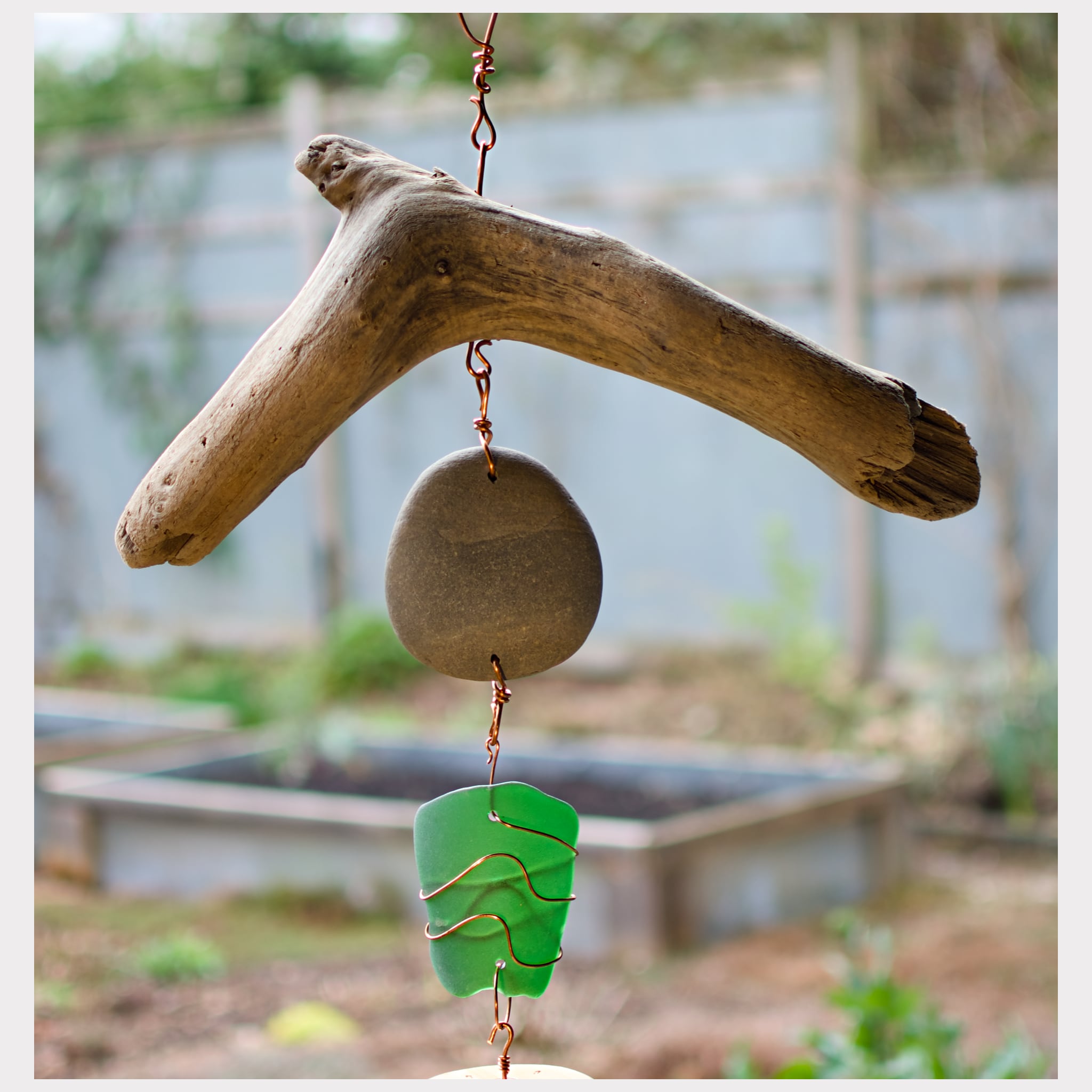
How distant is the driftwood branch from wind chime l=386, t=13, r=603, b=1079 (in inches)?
3.3

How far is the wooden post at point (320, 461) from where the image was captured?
16.9 ft

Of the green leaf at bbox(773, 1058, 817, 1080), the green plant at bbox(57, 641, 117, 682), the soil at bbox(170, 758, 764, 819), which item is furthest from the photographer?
the green plant at bbox(57, 641, 117, 682)

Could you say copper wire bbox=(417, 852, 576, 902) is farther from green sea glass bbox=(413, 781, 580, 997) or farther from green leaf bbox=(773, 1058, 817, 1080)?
green leaf bbox=(773, 1058, 817, 1080)

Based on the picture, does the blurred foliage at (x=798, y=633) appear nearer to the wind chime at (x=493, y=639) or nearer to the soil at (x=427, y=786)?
the soil at (x=427, y=786)

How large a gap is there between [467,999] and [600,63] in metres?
5.43

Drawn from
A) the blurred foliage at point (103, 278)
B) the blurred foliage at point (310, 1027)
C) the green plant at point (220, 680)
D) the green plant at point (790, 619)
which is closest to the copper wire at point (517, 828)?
the blurred foliage at point (310, 1027)

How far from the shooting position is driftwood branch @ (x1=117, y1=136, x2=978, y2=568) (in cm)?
90

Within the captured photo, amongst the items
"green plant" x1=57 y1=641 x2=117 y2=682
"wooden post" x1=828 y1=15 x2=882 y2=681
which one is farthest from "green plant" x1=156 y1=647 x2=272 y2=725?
"wooden post" x1=828 y1=15 x2=882 y2=681

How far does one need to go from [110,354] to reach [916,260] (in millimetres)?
3591

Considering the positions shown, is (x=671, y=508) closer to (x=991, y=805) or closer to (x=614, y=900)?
(x=991, y=805)

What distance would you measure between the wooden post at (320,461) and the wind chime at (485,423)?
4.18 m

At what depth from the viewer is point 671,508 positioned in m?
4.84

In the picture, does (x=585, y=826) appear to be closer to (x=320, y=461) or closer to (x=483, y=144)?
(x=483, y=144)

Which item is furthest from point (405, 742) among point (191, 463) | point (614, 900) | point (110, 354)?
point (191, 463)
